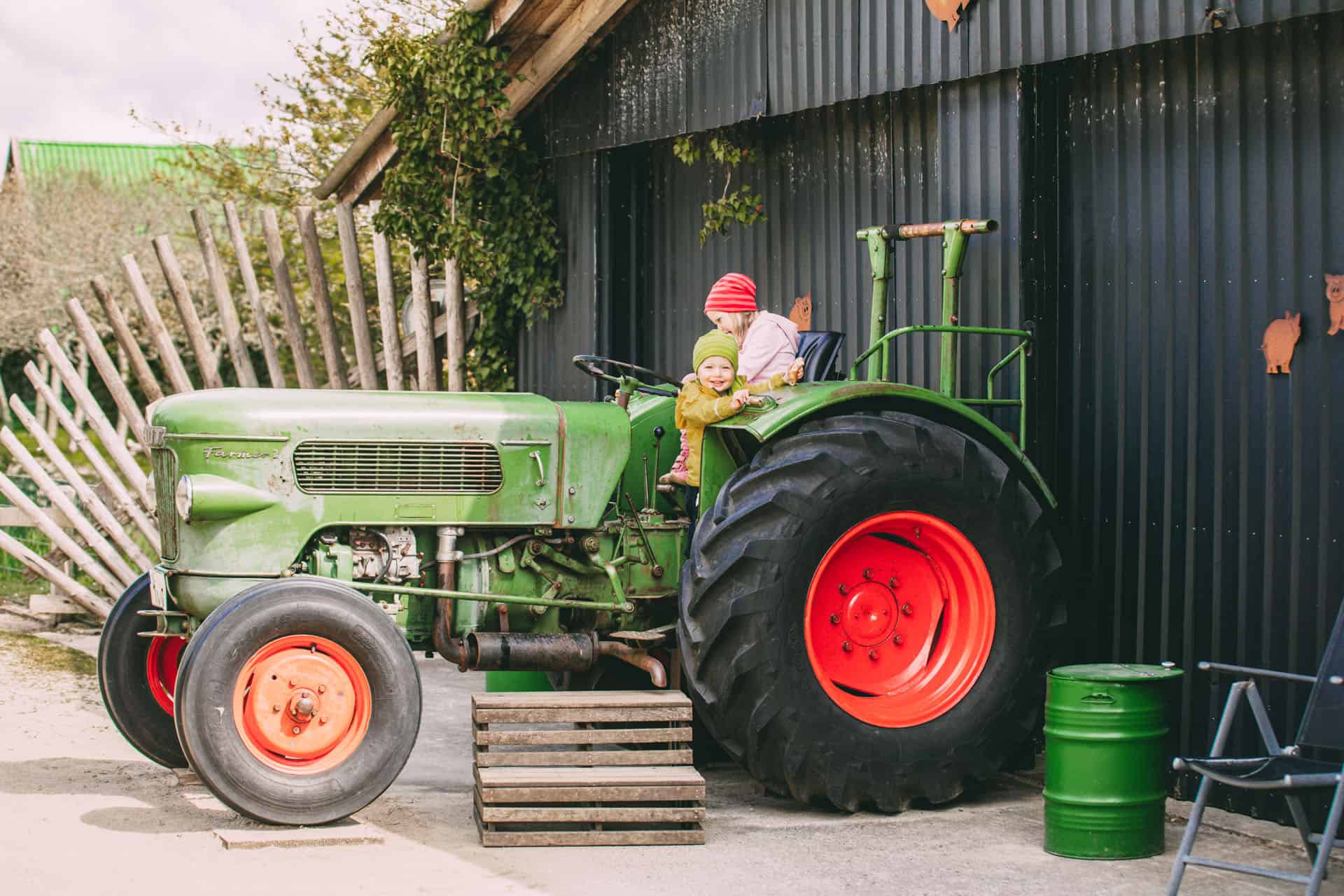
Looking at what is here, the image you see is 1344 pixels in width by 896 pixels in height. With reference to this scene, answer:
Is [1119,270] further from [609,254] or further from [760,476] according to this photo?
[609,254]

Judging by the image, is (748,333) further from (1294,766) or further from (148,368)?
(148,368)

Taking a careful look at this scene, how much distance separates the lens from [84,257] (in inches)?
1344

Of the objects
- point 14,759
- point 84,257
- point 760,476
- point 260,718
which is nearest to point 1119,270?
point 760,476

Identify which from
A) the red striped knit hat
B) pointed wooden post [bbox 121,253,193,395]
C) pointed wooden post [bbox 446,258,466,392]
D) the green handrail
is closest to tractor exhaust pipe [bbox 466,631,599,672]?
the red striped knit hat

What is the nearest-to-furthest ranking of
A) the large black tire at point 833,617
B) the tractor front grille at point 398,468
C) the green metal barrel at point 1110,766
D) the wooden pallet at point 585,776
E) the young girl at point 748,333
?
1. the green metal barrel at point 1110,766
2. the wooden pallet at point 585,776
3. the large black tire at point 833,617
4. the tractor front grille at point 398,468
5. the young girl at point 748,333

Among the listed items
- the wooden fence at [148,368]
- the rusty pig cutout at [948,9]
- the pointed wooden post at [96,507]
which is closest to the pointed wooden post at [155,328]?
the wooden fence at [148,368]

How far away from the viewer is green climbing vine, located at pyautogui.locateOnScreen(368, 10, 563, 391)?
10.2 m

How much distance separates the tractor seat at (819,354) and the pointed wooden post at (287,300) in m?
5.03

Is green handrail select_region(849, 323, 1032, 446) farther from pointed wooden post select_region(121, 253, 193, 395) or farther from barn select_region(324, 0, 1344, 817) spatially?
pointed wooden post select_region(121, 253, 193, 395)

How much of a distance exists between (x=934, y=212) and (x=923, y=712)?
98.0 inches

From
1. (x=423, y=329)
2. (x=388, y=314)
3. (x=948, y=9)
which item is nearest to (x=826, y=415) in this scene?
(x=948, y=9)

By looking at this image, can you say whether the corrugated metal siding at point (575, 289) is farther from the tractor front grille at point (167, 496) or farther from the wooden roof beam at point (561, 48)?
the tractor front grille at point (167, 496)

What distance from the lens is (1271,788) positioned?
4637 millimetres

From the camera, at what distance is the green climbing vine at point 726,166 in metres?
9.16
